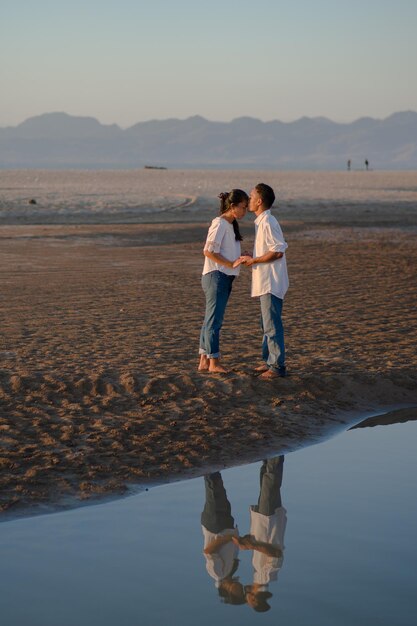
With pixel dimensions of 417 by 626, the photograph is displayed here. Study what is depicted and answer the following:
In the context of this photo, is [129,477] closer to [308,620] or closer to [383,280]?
[308,620]

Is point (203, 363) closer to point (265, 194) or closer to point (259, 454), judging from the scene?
point (265, 194)

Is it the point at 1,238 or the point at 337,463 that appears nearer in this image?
the point at 337,463

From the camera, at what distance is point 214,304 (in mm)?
9375

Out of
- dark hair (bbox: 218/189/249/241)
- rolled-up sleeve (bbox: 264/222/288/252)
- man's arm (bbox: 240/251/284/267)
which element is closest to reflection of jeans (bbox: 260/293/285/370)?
man's arm (bbox: 240/251/284/267)

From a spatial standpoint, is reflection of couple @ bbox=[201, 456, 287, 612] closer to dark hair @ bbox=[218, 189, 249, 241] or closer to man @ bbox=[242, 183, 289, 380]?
man @ bbox=[242, 183, 289, 380]

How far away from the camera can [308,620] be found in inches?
189

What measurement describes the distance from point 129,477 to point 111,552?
1.35m

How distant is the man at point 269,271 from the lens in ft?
29.2

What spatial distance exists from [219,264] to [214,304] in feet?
1.23

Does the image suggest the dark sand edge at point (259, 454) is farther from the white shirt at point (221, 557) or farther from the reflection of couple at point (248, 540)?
the white shirt at point (221, 557)

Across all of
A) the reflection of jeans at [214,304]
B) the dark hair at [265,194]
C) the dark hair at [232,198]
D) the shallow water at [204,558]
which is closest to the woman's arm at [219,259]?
the reflection of jeans at [214,304]

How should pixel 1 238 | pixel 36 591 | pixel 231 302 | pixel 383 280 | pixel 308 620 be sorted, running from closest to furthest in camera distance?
pixel 308 620
pixel 36 591
pixel 231 302
pixel 383 280
pixel 1 238

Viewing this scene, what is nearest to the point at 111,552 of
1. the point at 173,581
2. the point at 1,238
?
the point at 173,581

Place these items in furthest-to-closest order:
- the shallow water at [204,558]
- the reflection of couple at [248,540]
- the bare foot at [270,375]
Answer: the bare foot at [270,375]
the reflection of couple at [248,540]
the shallow water at [204,558]
